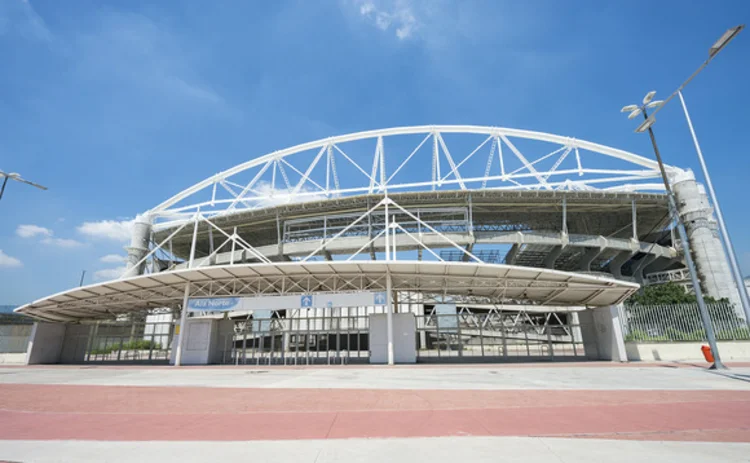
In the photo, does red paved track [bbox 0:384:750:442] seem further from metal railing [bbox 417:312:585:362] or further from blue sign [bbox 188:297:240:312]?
metal railing [bbox 417:312:585:362]

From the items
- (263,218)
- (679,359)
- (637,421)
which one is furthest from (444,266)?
(263,218)

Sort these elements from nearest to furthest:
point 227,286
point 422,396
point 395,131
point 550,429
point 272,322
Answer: point 550,429 → point 422,396 → point 227,286 → point 272,322 → point 395,131

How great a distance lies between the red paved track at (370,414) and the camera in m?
5.93

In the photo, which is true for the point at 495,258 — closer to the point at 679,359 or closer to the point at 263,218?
the point at 679,359

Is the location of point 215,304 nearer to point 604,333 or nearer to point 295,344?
point 295,344

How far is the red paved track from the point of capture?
5.93 m

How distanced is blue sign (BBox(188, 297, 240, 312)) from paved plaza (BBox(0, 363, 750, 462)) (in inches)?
415

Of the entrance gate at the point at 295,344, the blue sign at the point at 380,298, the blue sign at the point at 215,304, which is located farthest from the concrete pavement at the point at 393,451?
the entrance gate at the point at 295,344

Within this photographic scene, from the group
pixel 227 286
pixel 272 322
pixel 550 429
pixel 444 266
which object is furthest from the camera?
pixel 272 322

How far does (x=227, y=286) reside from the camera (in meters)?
25.1

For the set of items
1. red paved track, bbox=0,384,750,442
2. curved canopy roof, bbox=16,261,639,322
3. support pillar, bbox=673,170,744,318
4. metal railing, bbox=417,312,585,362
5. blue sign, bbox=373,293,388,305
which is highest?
support pillar, bbox=673,170,744,318

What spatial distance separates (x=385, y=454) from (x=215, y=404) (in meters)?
5.70

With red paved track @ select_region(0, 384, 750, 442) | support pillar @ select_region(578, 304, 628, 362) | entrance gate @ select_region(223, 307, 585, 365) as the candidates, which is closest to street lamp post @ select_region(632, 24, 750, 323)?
red paved track @ select_region(0, 384, 750, 442)

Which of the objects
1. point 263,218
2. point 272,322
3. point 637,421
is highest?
point 263,218
